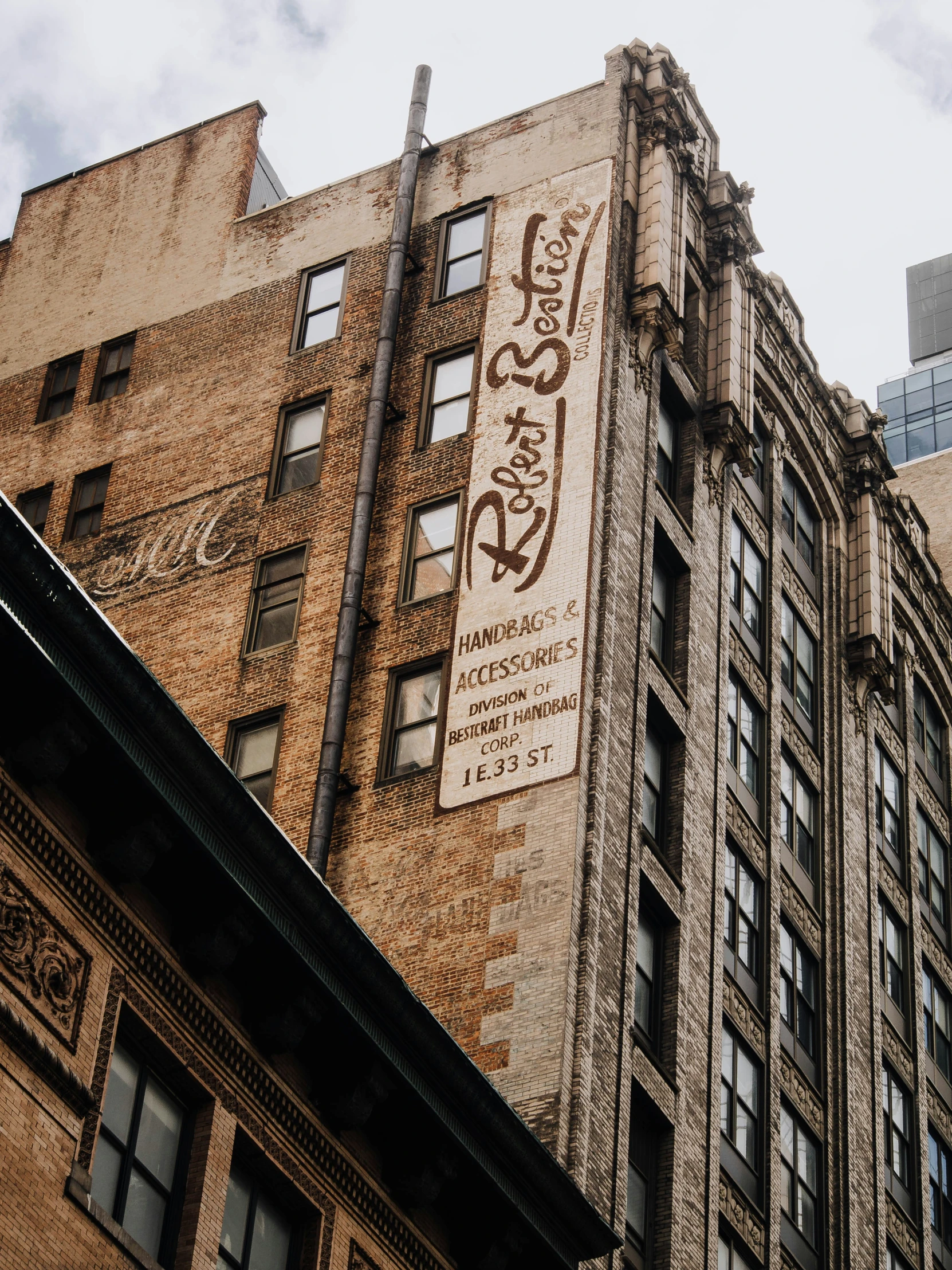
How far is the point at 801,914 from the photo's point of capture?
140 feet

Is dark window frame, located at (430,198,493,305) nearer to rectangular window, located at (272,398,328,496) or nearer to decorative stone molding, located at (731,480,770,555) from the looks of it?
rectangular window, located at (272,398,328,496)

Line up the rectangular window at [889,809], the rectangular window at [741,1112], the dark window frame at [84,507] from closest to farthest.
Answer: the rectangular window at [741,1112]
the dark window frame at [84,507]
the rectangular window at [889,809]

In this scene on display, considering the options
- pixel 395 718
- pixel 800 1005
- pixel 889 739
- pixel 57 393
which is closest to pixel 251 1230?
pixel 395 718

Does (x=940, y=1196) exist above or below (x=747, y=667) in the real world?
below

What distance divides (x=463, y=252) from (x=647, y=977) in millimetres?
15279

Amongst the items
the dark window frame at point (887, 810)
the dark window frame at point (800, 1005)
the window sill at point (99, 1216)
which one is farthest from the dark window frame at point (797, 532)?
the window sill at point (99, 1216)

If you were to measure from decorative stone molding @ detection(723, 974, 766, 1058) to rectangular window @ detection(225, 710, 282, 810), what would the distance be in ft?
27.7

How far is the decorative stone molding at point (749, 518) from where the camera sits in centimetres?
4488

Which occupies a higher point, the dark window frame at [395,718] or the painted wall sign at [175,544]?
the painted wall sign at [175,544]

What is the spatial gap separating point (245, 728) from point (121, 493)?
25.1 ft

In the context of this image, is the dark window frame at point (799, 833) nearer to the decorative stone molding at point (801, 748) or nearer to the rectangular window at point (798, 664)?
the decorative stone molding at point (801, 748)

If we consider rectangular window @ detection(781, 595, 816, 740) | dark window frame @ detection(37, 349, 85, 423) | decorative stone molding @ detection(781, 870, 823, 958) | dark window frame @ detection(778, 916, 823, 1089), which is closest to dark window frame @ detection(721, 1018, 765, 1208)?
dark window frame @ detection(778, 916, 823, 1089)

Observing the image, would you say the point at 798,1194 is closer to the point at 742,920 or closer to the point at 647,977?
the point at 742,920

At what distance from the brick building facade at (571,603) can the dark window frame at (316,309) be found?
0.11 metres
